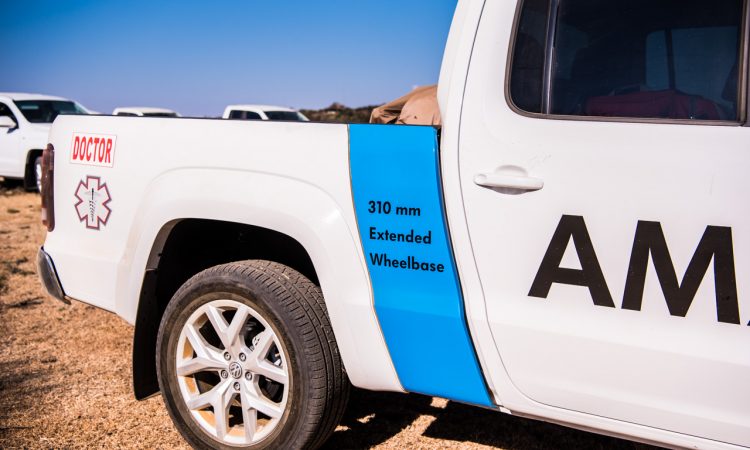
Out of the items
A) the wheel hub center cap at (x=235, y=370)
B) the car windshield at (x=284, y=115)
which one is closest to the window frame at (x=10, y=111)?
the car windshield at (x=284, y=115)

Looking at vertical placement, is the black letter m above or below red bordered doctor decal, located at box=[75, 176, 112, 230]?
above

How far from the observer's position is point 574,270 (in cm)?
209

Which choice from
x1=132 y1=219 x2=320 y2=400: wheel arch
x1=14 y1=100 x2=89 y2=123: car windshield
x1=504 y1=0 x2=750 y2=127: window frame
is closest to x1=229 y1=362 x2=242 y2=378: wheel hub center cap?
x1=132 y1=219 x2=320 y2=400: wheel arch

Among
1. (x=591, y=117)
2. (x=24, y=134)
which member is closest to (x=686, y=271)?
(x=591, y=117)

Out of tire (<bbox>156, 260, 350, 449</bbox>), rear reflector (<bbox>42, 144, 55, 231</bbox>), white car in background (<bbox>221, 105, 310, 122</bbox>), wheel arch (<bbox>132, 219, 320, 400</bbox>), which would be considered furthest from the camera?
white car in background (<bbox>221, 105, 310, 122</bbox>)

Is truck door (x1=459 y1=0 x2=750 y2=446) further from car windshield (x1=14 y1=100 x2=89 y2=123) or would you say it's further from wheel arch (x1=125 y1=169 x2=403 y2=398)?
car windshield (x1=14 y1=100 x2=89 y2=123)

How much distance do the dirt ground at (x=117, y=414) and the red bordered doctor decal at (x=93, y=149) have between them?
1.20 metres

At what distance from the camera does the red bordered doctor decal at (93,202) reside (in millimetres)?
3035

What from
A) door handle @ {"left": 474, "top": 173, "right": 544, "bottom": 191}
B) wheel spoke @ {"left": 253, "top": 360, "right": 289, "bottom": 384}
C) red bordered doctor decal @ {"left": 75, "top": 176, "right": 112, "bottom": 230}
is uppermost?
door handle @ {"left": 474, "top": 173, "right": 544, "bottom": 191}

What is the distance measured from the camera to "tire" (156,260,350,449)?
100 inches

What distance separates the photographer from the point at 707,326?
1936 millimetres

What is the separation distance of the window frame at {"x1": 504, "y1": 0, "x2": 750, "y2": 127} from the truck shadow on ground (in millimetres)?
1608

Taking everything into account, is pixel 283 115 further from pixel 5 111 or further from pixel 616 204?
pixel 616 204

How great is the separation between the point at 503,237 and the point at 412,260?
1.04 ft
